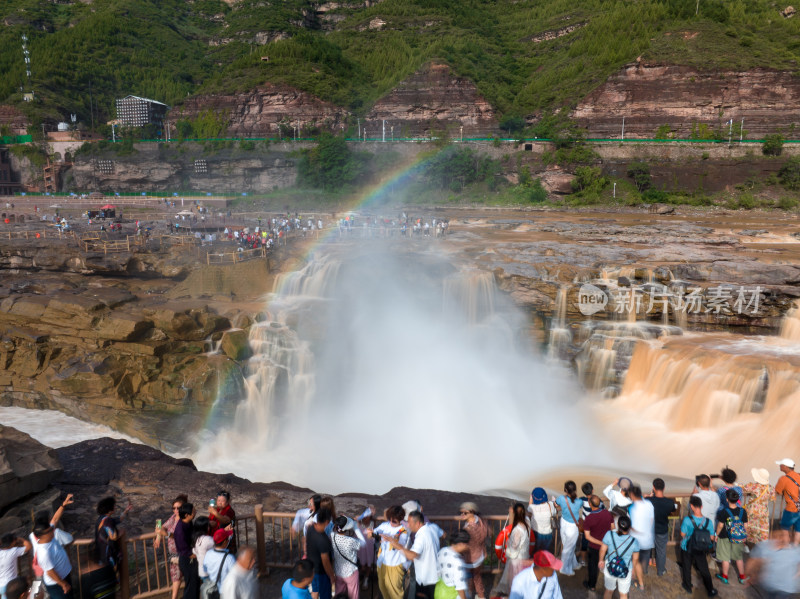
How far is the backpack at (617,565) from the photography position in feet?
19.6

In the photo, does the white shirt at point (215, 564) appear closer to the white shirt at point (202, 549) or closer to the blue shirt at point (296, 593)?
the white shirt at point (202, 549)

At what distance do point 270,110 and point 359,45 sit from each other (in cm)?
3235

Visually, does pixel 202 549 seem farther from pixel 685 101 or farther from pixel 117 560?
pixel 685 101

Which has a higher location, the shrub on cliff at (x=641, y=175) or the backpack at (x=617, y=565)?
the shrub on cliff at (x=641, y=175)

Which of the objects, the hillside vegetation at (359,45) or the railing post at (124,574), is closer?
the railing post at (124,574)

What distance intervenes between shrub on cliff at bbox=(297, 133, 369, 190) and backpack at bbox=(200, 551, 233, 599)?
2050 inches

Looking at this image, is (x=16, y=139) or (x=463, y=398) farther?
(x=16, y=139)

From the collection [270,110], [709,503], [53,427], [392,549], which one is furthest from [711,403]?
[270,110]

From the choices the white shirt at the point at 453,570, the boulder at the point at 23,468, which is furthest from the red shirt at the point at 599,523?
the boulder at the point at 23,468

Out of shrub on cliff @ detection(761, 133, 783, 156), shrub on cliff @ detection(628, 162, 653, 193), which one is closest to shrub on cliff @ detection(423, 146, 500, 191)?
shrub on cliff @ detection(628, 162, 653, 193)

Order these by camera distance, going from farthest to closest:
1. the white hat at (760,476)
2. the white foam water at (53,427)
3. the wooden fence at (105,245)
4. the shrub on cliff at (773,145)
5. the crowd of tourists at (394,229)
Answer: the shrub on cliff at (773,145) → the crowd of tourists at (394,229) → the wooden fence at (105,245) → the white foam water at (53,427) → the white hat at (760,476)

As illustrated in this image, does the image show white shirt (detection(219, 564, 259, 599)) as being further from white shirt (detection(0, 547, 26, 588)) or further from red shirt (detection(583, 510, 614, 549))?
red shirt (detection(583, 510, 614, 549))

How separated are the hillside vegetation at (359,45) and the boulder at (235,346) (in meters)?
56.8

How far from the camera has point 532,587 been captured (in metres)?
5.01
